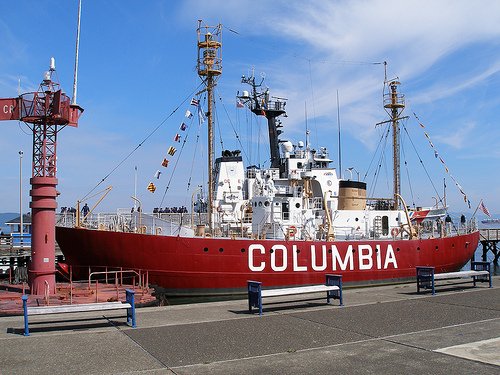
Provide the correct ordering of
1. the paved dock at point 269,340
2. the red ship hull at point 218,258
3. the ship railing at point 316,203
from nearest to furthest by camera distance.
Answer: the paved dock at point 269,340 < the red ship hull at point 218,258 < the ship railing at point 316,203

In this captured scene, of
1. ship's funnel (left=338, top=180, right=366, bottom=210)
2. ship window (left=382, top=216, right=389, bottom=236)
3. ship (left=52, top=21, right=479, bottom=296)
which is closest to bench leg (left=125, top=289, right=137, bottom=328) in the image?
ship (left=52, top=21, right=479, bottom=296)

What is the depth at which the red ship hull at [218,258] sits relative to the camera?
20.5 meters

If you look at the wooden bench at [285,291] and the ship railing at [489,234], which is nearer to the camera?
the wooden bench at [285,291]

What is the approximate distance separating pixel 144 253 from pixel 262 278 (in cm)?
522

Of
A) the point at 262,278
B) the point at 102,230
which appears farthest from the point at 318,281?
the point at 102,230

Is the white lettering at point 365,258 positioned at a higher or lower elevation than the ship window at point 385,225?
lower

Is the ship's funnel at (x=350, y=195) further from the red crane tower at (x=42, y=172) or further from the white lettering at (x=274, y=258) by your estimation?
the red crane tower at (x=42, y=172)

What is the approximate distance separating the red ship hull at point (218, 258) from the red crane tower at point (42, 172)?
5052 mm

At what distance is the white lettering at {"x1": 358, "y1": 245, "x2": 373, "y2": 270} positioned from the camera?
24.9 m

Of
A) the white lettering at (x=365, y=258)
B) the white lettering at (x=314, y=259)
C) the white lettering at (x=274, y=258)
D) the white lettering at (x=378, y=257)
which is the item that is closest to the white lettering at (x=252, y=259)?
the white lettering at (x=274, y=258)

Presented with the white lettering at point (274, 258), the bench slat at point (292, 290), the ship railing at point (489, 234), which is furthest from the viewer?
the ship railing at point (489, 234)

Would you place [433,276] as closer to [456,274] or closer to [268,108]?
[456,274]

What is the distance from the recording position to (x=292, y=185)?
28.2 meters

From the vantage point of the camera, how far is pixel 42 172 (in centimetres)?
1543
